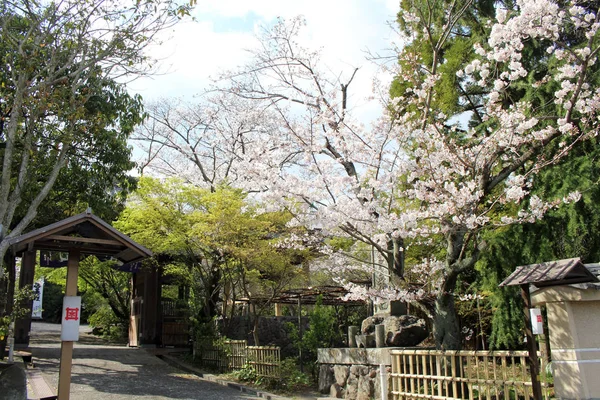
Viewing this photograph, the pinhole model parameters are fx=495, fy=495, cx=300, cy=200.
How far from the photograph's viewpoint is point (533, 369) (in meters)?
6.22

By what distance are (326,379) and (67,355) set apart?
5.46 m

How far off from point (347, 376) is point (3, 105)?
846 cm

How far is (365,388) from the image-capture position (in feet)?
30.5

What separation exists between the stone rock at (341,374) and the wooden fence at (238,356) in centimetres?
149

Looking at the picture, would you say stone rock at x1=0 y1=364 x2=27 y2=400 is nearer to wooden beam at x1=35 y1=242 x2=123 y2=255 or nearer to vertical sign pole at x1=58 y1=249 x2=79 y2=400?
vertical sign pole at x1=58 y1=249 x2=79 y2=400

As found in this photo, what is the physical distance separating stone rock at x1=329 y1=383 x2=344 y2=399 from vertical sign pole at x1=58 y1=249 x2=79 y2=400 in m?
5.16

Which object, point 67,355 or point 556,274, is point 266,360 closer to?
point 67,355

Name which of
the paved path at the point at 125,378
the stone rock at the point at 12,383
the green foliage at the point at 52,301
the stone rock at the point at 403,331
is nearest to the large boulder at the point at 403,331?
the stone rock at the point at 403,331

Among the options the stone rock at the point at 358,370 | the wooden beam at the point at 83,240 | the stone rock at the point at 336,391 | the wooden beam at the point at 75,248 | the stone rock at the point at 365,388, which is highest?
the wooden beam at the point at 83,240

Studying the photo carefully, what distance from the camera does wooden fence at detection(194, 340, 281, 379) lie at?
11.3 m

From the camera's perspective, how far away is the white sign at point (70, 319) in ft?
22.5

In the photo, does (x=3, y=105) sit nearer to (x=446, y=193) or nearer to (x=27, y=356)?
(x=27, y=356)

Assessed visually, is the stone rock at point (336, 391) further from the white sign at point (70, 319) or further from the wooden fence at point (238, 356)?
the white sign at point (70, 319)

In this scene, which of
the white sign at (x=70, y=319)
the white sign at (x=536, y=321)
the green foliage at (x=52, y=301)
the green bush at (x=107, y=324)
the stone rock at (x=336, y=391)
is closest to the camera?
the white sign at (x=536, y=321)
